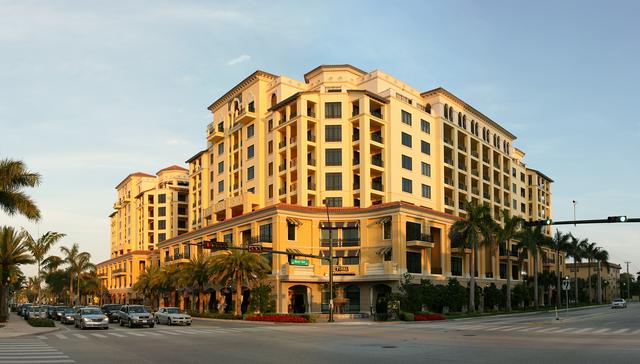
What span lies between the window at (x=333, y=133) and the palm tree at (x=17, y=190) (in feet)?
129

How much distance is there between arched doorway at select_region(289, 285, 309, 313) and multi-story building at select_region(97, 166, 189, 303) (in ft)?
171

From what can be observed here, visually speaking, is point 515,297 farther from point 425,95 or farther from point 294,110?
point 294,110

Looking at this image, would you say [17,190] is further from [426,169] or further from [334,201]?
[426,169]

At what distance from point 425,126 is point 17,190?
53022 mm

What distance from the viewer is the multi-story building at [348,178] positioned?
65.9m

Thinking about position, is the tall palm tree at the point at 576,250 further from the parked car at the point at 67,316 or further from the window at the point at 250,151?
the parked car at the point at 67,316

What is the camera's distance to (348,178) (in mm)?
70375

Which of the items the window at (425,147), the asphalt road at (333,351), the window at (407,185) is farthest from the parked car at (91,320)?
the window at (425,147)

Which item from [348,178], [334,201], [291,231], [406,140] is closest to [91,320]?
[291,231]

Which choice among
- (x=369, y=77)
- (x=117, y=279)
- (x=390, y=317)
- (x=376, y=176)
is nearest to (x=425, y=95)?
(x=369, y=77)

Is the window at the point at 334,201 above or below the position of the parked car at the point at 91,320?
above

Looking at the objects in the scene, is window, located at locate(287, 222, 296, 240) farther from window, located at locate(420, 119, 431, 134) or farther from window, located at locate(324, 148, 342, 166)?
window, located at locate(420, 119, 431, 134)

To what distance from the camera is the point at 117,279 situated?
12788 cm

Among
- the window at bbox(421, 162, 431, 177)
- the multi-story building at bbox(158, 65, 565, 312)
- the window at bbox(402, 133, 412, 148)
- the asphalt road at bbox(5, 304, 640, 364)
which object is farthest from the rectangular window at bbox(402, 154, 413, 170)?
the asphalt road at bbox(5, 304, 640, 364)
